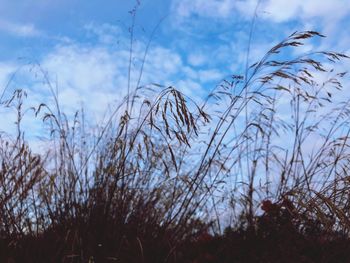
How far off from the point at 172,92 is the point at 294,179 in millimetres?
1639

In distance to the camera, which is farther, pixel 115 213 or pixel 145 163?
pixel 145 163

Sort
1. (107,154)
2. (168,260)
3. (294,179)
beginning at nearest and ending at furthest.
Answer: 1. (168,260)
2. (107,154)
3. (294,179)

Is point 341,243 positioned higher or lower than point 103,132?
lower

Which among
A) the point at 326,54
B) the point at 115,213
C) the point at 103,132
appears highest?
the point at 326,54

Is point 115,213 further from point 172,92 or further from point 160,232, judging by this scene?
point 172,92

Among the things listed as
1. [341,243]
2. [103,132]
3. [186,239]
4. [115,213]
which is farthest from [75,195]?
[341,243]

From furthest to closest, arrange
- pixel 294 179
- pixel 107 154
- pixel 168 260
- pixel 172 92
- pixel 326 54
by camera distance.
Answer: pixel 294 179 < pixel 107 154 < pixel 326 54 < pixel 168 260 < pixel 172 92

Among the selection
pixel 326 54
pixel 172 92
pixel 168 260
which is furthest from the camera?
pixel 326 54

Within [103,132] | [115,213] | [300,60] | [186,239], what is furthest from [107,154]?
[300,60]

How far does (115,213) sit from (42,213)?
57cm

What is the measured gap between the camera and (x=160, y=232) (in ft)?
10.8

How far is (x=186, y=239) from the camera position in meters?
3.61

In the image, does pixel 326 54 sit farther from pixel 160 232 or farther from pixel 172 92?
pixel 160 232

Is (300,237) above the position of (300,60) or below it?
below
